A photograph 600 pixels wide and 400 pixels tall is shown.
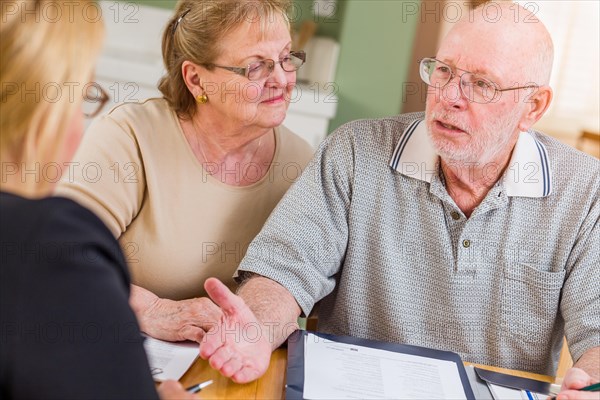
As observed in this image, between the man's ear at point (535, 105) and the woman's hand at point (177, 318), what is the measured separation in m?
0.73

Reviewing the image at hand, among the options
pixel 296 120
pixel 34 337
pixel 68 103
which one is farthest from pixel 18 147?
pixel 296 120

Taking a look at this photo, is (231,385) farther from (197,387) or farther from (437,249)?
(437,249)

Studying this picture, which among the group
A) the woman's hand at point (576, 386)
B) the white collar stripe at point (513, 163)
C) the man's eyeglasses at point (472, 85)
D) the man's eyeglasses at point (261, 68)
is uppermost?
the man's eyeglasses at point (472, 85)

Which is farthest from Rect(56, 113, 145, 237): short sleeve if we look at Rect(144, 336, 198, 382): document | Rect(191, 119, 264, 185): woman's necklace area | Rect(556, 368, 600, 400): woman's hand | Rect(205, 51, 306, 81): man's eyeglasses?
Rect(556, 368, 600, 400): woman's hand

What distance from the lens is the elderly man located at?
55.2 inches

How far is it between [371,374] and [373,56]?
2.22m

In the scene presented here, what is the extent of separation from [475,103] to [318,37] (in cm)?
209

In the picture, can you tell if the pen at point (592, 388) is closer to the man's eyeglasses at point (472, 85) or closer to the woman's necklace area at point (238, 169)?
the man's eyeglasses at point (472, 85)

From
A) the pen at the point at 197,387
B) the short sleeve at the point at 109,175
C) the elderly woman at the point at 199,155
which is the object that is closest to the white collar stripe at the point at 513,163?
the elderly woman at the point at 199,155

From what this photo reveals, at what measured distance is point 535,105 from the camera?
149 centimetres

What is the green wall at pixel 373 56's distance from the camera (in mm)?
3096

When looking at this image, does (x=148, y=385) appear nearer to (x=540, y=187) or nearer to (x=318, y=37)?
(x=540, y=187)

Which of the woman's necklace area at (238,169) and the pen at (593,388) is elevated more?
the woman's necklace area at (238,169)

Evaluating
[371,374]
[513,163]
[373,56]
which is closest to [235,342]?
[371,374]
